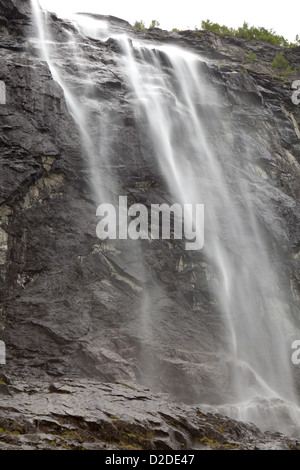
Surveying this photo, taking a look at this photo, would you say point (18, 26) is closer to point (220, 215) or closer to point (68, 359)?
point (220, 215)

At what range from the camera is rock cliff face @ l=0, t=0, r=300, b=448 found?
485 inches

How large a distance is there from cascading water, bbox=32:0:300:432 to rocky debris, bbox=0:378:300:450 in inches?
107

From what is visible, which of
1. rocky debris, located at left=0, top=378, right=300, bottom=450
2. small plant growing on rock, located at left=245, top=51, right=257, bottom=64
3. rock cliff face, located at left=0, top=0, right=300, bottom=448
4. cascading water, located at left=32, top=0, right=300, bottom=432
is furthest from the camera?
small plant growing on rock, located at left=245, top=51, right=257, bottom=64

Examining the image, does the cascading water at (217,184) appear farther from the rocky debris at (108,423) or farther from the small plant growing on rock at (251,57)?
the small plant growing on rock at (251,57)

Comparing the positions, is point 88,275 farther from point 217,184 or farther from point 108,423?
point 217,184

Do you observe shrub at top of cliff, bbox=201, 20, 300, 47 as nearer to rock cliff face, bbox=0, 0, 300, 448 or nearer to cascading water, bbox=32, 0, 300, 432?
cascading water, bbox=32, 0, 300, 432

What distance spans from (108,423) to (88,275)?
19.5ft

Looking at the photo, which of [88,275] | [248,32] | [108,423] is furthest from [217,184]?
[248,32]

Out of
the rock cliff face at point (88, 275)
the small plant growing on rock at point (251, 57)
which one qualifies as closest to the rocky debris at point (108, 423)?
the rock cliff face at point (88, 275)

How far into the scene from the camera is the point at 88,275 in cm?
1456

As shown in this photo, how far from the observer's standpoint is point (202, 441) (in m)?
9.48

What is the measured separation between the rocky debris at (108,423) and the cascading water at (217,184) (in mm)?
2725

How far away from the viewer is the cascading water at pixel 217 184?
48.8 ft

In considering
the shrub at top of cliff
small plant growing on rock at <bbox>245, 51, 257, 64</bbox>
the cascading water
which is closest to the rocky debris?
the cascading water
